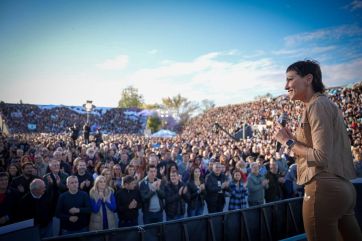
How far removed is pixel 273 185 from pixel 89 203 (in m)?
4.70

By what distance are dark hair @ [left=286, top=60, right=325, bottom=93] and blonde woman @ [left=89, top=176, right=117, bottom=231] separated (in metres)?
4.08

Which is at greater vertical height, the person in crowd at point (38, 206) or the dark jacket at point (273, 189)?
the person in crowd at point (38, 206)

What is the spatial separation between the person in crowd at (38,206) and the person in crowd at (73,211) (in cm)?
45

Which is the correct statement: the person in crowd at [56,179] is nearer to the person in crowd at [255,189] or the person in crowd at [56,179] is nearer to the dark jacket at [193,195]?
the dark jacket at [193,195]

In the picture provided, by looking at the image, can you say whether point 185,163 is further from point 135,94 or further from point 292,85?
point 135,94

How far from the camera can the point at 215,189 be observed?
21.2 ft

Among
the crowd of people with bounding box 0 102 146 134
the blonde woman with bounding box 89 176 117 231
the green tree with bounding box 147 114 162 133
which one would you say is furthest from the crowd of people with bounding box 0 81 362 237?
the green tree with bounding box 147 114 162 133

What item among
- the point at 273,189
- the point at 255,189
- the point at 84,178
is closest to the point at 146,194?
the point at 84,178

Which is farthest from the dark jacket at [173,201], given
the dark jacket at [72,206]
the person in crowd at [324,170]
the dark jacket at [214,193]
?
the person in crowd at [324,170]

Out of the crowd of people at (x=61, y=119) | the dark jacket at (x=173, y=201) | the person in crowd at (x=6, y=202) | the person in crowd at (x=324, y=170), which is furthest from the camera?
the crowd of people at (x=61, y=119)

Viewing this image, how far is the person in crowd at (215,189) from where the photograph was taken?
6.45 metres

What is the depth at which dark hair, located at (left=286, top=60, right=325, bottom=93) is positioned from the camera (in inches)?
80.7

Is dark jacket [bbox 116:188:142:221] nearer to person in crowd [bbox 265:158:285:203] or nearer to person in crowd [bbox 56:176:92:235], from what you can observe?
person in crowd [bbox 56:176:92:235]

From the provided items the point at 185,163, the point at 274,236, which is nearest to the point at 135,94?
the point at 185,163
